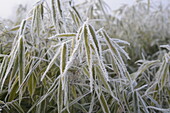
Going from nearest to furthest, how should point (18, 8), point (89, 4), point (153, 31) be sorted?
point (89, 4), point (18, 8), point (153, 31)

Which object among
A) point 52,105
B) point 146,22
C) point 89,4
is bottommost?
point 52,105

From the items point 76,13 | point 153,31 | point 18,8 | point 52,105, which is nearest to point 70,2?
point 76,13

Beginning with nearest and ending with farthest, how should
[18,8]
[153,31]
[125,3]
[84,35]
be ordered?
[84,35], [18,8], [125,3], [153,31]

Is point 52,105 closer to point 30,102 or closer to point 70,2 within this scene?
point 30,102

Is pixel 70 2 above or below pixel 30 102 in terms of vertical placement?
above

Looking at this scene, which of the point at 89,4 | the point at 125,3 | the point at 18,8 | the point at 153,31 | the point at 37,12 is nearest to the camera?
the point at 37,12

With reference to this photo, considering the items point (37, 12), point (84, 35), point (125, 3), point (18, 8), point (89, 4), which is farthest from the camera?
point (125, 3)

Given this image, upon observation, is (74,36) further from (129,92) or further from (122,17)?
(122,17)

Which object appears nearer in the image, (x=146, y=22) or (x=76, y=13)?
(x=76, y=13)

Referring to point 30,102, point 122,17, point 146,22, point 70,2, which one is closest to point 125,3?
point 122,17
